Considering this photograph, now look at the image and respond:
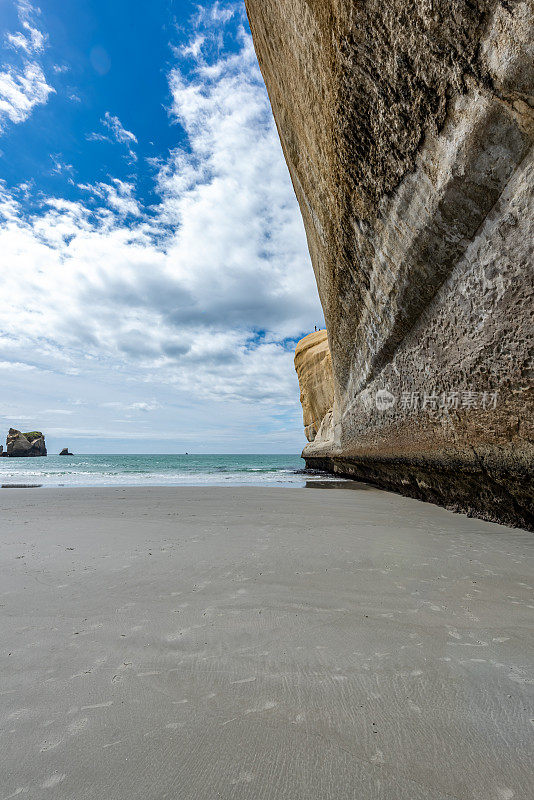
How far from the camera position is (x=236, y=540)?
11.1 ft

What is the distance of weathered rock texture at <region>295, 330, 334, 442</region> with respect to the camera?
2550 cm

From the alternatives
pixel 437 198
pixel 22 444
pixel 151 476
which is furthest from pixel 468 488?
pixel 22 444

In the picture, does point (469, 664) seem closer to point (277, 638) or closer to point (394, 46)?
point (277, 638)

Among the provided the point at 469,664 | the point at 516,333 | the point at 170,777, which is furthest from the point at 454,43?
the point at 170,777

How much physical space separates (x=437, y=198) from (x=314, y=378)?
23.0 m

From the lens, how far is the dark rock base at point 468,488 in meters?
3.63

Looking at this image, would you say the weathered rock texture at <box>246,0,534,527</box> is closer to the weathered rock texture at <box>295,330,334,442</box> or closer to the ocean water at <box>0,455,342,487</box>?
the ocean water at <box>0,455,342,487</box>

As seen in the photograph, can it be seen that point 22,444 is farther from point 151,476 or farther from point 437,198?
point 437,198

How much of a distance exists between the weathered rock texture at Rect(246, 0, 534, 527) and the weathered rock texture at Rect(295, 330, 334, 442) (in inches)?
756

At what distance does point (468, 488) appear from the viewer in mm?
4531

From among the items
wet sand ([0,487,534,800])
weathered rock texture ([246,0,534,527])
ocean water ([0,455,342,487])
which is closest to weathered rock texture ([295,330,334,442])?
ocean water ([0,455,342,487])

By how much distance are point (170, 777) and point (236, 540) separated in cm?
250

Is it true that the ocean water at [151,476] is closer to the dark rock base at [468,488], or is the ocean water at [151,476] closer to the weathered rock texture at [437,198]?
the dark rock base at [468,488]

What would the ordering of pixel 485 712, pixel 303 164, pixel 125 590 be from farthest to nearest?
pixel 303 164 < pixel 125 590 < pixel 485 712
